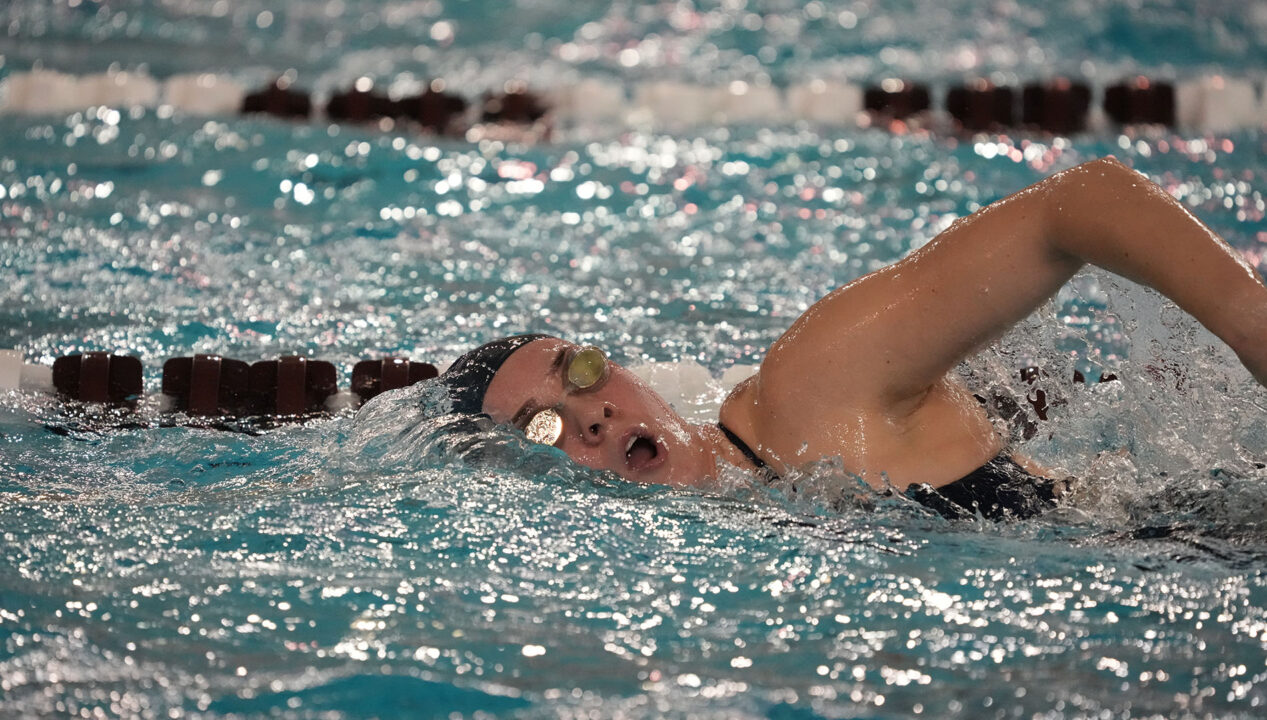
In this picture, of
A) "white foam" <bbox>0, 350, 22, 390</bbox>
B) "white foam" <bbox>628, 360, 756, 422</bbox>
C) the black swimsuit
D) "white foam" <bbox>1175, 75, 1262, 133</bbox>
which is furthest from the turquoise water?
"white foam" <bbox>1175, 75, 1262, 133</bbox>

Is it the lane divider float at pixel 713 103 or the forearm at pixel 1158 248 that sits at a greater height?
the lane divider float at pixel 713 103

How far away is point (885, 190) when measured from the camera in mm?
5676

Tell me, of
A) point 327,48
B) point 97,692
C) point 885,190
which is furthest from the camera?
point 327,48

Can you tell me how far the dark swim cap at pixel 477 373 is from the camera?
232 cm

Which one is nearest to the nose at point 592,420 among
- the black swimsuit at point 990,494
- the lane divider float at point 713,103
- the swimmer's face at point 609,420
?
the swimmer's face at point 609,420

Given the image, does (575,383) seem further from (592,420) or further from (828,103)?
(828,103)

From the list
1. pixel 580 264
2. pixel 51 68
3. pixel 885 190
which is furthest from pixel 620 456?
pixel 51 68

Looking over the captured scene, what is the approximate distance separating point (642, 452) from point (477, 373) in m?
0.34

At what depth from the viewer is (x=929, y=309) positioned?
79.7 inches

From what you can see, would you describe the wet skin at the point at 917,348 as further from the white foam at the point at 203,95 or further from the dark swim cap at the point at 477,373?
the white foam at the point at 203,95

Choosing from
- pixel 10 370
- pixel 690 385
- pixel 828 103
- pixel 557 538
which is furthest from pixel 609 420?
pixel 828 103

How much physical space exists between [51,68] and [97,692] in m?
6.77

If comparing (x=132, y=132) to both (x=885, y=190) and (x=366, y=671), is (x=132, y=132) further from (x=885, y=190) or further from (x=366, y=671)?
(x=366, y=671)

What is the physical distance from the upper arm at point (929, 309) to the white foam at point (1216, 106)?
16.4 feet
